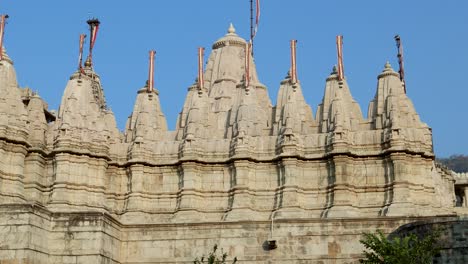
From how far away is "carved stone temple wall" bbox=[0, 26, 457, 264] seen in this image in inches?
1453

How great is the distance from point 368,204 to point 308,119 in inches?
283

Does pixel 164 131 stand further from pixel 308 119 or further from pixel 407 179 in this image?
pixel 407 179

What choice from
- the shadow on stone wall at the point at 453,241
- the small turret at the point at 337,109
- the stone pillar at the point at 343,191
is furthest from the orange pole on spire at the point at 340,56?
the shadow on stone wall at the point at 453,241

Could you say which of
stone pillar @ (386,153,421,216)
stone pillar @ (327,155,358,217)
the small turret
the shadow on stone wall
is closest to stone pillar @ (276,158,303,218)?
stone pillar @ (327,155,358,217)

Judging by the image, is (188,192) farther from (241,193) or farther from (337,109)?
(337,109)

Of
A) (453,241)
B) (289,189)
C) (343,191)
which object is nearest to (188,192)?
(289,189)

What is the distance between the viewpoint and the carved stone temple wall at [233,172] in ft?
121

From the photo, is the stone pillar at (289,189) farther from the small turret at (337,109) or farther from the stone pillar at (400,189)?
the stone pillar at (400,189)

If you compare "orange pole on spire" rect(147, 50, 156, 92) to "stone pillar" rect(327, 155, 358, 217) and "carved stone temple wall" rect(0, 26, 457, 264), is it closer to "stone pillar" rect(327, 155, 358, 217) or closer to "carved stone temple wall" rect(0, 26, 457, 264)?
"carved stone temple wall" rect(0, 26, 457, 264)

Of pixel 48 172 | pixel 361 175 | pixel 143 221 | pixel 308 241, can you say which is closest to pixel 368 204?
pixel 361 175

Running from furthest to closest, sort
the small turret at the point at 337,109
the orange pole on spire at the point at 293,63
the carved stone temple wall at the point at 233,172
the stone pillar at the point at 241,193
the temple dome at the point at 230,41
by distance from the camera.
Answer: the temple dome at the point at 230,41
the orange pole on spire at the point at 293,63
the small turret at the point at 337,109
the stone pillar at the point at 241,193
the carved stone temple wall at the point at 233,172

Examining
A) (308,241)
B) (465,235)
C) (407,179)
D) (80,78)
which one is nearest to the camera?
(465,235)

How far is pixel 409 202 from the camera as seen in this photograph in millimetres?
37844

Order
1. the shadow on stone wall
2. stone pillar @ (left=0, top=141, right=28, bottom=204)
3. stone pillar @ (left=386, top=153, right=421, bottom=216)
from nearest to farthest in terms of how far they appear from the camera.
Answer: the shadow on stone wall, stone pillar @ (left=386, top=153, right=421, bottom=216), stone pillar @ (left=0, top=141, right=28, bottom=204)
